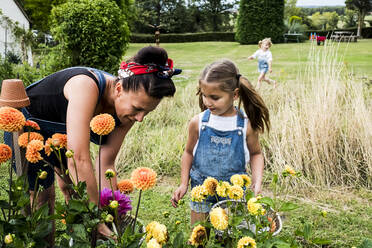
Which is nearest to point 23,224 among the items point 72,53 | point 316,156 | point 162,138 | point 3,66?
point 316,156

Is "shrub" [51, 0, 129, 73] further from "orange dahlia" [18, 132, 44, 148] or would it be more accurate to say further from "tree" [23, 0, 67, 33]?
"tree" [23, 0, 67, 33]

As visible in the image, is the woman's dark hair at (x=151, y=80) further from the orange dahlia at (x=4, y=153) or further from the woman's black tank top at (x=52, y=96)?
the orange dahlia at (x=4, y=153)

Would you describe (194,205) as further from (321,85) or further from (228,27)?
(228,27)

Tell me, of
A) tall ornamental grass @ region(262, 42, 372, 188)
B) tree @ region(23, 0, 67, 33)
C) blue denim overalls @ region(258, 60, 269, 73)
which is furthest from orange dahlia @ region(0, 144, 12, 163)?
tree @ region(23, 0, 67, 33)

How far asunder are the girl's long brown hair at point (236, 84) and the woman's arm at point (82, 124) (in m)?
0.72

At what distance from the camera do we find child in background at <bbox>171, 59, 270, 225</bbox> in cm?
189

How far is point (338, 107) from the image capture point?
3340 millimetres

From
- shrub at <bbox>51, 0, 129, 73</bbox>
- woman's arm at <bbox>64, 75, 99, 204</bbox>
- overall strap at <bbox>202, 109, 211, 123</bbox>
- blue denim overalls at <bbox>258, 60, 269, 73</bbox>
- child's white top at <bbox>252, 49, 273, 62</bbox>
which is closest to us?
woman's arm at <bbox>64, 75, 99, 204</bbox>

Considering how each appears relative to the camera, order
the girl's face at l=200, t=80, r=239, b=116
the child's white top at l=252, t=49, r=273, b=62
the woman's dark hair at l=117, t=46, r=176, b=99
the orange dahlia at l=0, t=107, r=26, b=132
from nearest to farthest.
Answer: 1. the orange dahlia at l=0, t=107, r=26, b=132
2. the woman's dark hair at l=117, t=46, r=176, b=99
3. the girl's face at l=200, t=80, r=239, b=116
4. the child's white top at l=252, t=49, r=273, b=62

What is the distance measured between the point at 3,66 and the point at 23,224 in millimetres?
7071

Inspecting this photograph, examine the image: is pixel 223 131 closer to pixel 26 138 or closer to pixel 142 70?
pixel 142 70

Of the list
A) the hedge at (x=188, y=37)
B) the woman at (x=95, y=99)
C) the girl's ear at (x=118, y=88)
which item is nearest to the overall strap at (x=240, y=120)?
the woman at (x=95, y=99)

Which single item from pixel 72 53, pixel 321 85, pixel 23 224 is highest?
pixel 72 53

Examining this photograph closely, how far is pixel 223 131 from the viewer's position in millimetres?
1937
